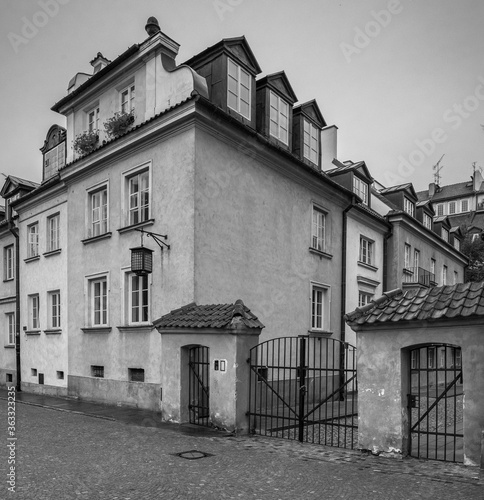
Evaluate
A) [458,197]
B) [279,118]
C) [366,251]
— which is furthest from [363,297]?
[458,197]

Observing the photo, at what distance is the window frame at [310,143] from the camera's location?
58.7 ft

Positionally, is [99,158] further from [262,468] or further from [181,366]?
[262,468]

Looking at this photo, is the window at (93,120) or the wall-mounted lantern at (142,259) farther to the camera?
the window at (93,120)

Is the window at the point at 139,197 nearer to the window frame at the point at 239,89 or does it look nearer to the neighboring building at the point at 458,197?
the window frame at the point at 239,89

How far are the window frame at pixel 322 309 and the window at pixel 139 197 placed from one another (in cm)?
635

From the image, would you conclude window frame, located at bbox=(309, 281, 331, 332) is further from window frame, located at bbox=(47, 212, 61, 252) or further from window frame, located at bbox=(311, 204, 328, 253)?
window frame, located at bbox=(47, 212, 61, 252)

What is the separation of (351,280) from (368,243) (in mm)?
2701

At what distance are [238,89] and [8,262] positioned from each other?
1393cm

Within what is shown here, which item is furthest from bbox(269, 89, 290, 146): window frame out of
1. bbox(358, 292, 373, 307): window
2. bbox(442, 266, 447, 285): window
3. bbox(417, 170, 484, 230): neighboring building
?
bbox(417, 170, 484, 230): neighboring building

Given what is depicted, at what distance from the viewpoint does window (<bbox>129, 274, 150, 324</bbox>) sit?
14297mm

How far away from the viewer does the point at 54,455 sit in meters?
8.11

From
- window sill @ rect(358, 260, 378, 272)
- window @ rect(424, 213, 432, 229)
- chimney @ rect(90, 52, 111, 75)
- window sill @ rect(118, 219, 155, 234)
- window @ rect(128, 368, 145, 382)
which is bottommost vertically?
window @ rect(128, 368, 145, 382)

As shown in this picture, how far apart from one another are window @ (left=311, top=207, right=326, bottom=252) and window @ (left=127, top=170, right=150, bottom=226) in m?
6.19

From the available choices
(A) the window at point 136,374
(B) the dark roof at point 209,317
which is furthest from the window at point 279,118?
(A) the window at point 136,374
